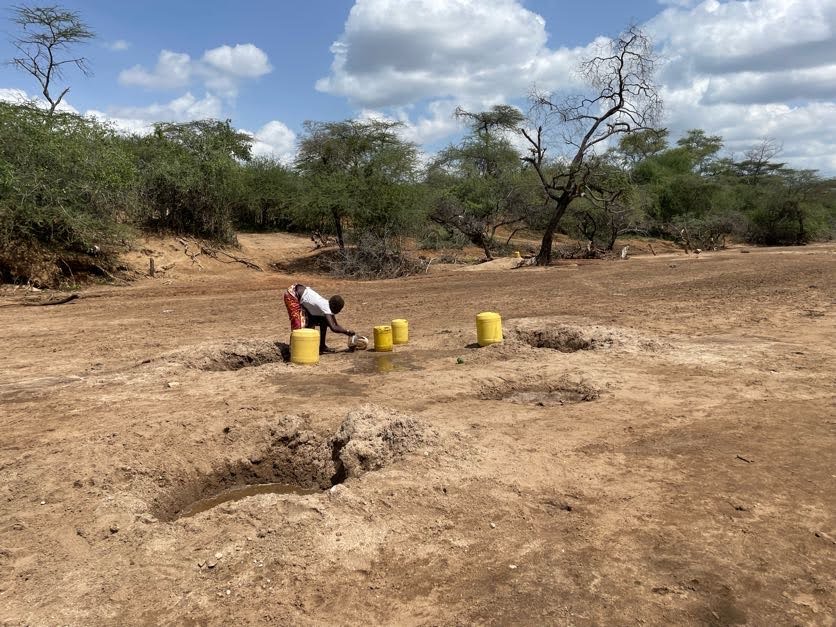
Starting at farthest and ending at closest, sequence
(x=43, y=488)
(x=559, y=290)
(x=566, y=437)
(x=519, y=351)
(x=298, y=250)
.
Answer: (x=298, y=250) → (x=559, y=290) → (x=519, y=351) → (x=566, y=437) → (x=43, y=488)

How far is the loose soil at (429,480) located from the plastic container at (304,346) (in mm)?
134

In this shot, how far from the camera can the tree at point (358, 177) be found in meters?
21.9

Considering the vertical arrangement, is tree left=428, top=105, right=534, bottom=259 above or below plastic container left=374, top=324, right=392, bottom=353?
above

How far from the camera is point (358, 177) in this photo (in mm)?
22547

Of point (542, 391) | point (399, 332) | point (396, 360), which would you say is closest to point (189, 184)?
point (399, 332)

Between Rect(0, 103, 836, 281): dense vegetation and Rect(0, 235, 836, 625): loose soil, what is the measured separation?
26.6 ft

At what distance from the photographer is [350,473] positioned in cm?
454

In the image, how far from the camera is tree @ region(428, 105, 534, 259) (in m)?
27.8

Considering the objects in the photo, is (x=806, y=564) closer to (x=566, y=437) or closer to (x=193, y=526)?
(x=566, y=437)

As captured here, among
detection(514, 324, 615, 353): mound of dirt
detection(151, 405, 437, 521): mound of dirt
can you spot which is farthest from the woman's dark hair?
detection(151, 405, 437, 521): mound of dirt

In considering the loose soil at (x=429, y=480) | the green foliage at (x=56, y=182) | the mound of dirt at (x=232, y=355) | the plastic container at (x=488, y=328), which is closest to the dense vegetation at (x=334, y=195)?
the green foliage at (x=56, y=182)

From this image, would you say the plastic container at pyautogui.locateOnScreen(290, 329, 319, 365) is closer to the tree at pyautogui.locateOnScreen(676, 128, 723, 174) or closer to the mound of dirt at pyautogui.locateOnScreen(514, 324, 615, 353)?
the mound of dirt at pyautogui.locateOnScreen(514, 324, 615, 353)

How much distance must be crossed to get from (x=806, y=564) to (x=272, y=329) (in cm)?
810

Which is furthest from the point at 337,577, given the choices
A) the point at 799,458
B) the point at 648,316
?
the point at 648,316
